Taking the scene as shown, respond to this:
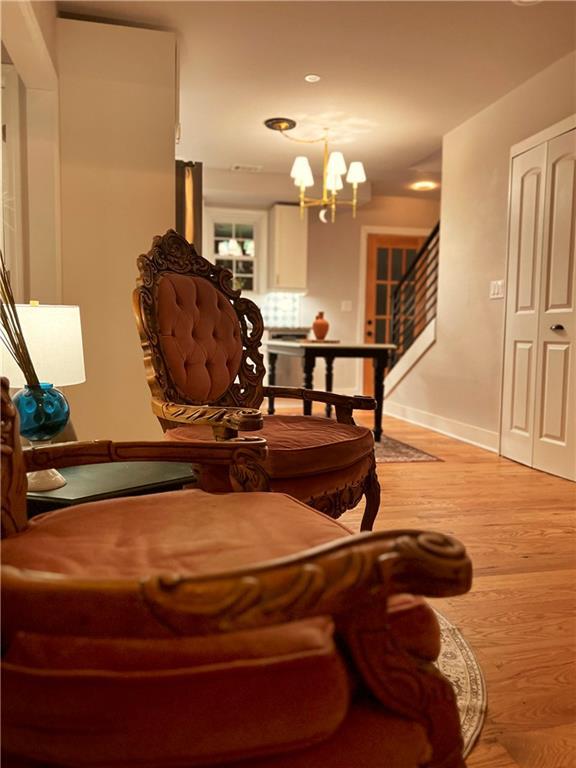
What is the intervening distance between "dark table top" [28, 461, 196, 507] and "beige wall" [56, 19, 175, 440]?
1.75m

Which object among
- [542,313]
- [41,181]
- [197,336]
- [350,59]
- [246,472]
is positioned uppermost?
[350,59]

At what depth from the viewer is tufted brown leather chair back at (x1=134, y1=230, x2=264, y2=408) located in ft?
6.41

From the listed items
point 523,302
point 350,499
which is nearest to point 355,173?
point 523,302

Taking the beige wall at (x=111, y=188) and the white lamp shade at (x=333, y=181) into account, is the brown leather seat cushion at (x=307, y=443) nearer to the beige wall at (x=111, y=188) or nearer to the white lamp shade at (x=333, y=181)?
the beige wall at (x=111, y=188)

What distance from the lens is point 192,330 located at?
2154 millimetres

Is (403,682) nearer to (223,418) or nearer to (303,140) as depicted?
(223,418)

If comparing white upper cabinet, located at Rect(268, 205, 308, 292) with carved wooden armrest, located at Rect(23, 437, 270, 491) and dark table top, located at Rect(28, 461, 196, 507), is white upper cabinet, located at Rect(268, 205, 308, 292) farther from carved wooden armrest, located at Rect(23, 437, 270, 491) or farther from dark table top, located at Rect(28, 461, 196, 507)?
carved wooden armrest, located at Rect(23, 437, 270, 491)

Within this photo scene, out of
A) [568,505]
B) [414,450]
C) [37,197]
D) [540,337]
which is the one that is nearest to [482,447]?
[414,450]

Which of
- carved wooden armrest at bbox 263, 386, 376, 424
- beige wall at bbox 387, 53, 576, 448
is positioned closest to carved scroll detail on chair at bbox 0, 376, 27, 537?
carved wooden armrest at bbox 263, 386, 376, 424

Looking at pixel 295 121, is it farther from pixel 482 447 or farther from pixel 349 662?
pixel 349 662

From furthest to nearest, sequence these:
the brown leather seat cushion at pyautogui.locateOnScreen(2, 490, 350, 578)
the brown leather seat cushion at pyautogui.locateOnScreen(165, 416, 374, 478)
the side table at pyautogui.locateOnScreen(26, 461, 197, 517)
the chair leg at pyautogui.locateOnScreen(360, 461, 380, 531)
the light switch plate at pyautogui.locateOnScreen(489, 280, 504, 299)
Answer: the light switch plate at pyautogui.locateOnScreen(489, 280, 504, 299) → the chair leg at pyautogui.locateOnScreen(360, 461, 380, 531) → the brown leather seat cushion at pyautogui.locateOnScreen(165, 416, 374, 478) → the side table at pyautogui.locateOnScreen(26, 461, 197, 517) → the brown leather seat cushion at pyautogui.locateOnScreen(2, 490, 350, 578)

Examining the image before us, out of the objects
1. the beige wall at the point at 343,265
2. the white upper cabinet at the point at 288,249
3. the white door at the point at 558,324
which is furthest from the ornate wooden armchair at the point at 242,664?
the beige wall at the point at 343,265

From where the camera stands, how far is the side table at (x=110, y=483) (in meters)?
1.35

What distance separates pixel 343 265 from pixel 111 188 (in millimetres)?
4291
